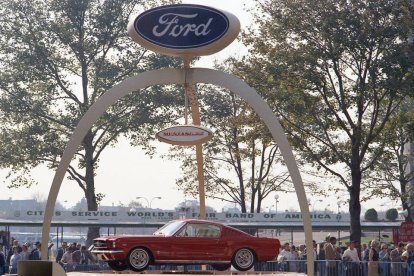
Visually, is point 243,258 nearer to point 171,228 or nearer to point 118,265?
point 171,228

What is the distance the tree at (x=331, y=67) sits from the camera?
3588cm

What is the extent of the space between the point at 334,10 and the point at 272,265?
930 cm

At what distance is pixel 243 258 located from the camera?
965 inches

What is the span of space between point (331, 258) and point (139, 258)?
9.85 meters

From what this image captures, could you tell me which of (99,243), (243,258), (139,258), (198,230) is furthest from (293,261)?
(99,243)

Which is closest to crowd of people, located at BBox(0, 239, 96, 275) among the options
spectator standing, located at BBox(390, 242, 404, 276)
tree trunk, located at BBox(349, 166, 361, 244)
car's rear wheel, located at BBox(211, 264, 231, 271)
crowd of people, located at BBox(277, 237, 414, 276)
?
car's rear wheel, located at BBox(211, 264, 231, 271)

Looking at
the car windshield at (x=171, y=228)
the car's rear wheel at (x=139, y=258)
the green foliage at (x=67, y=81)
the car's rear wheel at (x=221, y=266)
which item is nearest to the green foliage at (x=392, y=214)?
the green foliage at (x=67, y=81)

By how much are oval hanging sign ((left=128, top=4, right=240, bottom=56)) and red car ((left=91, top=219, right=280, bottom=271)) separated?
4735 millimetres

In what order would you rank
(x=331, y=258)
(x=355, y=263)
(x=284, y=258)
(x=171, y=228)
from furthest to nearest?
(x=284, y=258) < (x=331, y=258) < (x=355, y=263) < (x=171, y=228)

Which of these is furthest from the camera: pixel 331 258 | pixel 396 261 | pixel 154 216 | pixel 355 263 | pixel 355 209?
pixel 154 216

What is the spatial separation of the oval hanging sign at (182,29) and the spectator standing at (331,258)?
1183cm

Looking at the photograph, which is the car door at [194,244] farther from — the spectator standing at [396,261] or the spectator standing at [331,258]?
the spectator standing at [331,258]

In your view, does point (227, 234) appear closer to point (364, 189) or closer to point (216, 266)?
point (216, 266)

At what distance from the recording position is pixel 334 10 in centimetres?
3612
